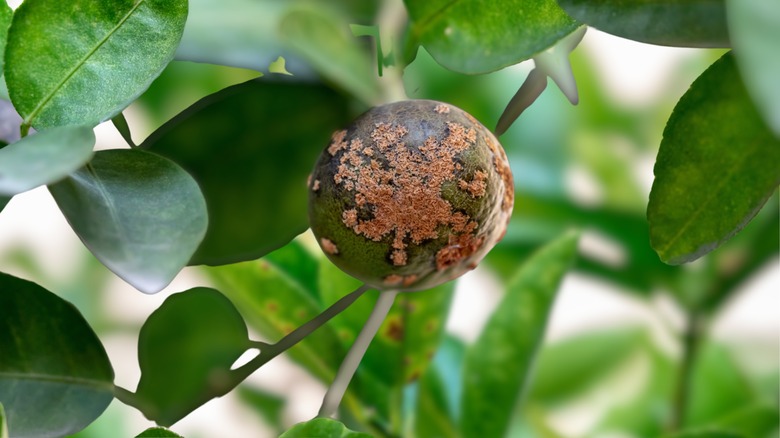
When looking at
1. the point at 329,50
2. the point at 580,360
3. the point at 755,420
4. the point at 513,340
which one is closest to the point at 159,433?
the point at 329,50

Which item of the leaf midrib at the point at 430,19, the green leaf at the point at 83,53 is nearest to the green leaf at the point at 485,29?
the leaf midrib at the point at 430,19

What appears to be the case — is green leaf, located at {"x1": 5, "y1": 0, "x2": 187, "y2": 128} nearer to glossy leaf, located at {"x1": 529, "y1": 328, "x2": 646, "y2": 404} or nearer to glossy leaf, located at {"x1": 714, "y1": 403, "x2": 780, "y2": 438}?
glossy leaf, located at {"x1": 714, "y1": 403, "x2": 780, "y2": 438}

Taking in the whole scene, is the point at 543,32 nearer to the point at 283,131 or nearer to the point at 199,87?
the point at 283,131

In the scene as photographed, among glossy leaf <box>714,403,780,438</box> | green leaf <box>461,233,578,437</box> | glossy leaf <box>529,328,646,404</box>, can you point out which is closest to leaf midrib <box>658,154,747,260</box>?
green leaf <box>461,233,578,437</box>

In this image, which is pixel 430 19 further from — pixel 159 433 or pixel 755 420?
pixel 755 420

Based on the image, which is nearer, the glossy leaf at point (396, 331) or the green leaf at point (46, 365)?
the green leaf at point (46, 365)

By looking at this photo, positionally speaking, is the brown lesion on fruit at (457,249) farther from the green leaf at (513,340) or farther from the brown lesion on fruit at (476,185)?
the green leaf at (513,340)
